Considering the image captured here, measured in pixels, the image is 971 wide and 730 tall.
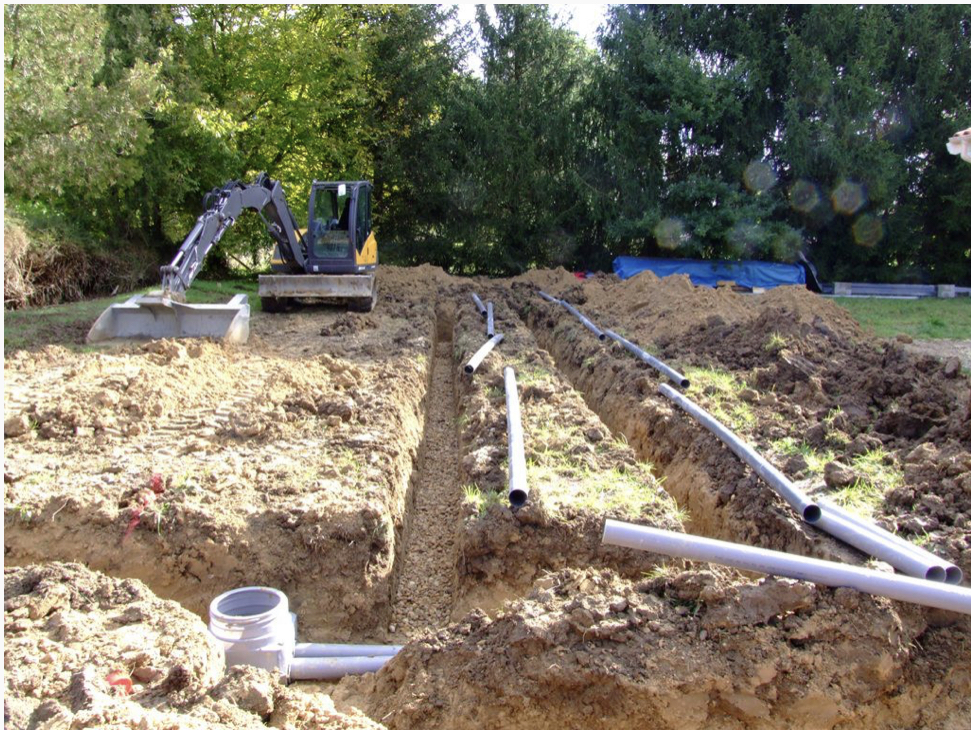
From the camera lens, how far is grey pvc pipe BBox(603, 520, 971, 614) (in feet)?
11.4

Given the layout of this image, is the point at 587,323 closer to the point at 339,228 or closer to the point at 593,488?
the point at 339,228

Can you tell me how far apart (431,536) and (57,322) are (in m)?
8.63

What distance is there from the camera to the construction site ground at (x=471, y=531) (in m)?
3.37

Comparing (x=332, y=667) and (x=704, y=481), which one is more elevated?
(x=704, y=481)

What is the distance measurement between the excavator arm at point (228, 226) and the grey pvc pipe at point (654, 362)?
5.79 meters

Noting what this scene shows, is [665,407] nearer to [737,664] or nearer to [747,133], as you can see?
[737,664]

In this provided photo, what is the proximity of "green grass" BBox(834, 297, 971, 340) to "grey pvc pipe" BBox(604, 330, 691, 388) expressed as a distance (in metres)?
5.11

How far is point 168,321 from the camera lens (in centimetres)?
1039

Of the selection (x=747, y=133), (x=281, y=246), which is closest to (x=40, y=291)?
(x=281, y=246)

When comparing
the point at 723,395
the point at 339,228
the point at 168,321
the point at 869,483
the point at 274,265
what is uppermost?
the point at 339,228

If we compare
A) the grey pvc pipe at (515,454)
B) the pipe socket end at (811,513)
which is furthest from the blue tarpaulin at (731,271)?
the pipe socket end at (811,513)

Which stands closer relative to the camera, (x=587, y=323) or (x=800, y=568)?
(x=800, y=568)

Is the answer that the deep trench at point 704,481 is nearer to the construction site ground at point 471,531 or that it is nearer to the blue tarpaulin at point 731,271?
the construction site ground at point 471,531

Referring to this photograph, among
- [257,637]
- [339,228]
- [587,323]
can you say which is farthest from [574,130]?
[257,637]
